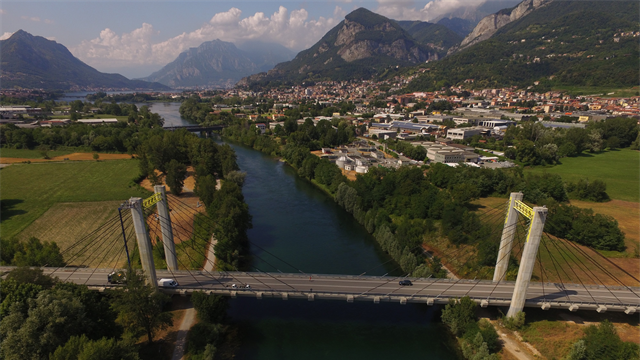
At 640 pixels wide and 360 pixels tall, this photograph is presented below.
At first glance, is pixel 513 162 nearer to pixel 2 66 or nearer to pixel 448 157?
pixel 448 157

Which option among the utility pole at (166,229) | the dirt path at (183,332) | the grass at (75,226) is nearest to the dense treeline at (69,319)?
the dirt path at (183,332)

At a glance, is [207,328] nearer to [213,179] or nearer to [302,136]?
[213,179]

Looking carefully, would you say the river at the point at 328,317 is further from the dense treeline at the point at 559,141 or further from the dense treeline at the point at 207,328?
the dense treeline at the point at 559,141

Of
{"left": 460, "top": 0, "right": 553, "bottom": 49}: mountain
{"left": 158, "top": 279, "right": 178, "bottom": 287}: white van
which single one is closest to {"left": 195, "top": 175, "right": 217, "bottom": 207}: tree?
{"left": 158, "top": 279, "right": 178, "bottom": 287}: white van

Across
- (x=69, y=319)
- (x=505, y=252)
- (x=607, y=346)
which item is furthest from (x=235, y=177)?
(x=607, y=346)

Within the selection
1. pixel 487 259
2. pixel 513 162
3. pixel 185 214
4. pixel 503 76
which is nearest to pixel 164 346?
pixel 185 214

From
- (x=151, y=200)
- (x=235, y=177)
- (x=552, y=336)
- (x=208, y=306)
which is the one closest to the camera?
(x=552, y=336)
